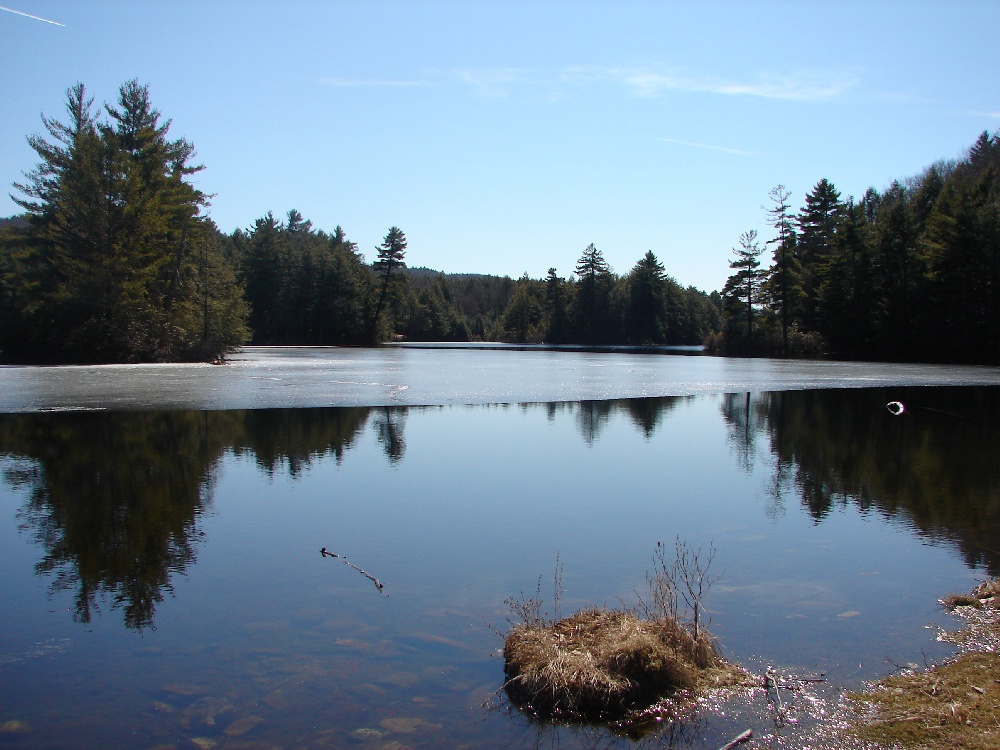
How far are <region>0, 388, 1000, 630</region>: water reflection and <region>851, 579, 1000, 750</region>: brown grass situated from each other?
9.89 ft

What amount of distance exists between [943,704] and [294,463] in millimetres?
10503

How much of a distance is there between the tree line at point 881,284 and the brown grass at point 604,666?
5683cm

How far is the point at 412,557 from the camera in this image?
311 inches

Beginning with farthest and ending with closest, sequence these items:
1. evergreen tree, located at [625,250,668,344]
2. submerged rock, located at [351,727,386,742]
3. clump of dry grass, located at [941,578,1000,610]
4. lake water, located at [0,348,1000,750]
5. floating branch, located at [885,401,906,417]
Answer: evergreen tree, located at [625,250,668,344], floating branch, located at [885,401,906,417], clump of dry grass, located at [941,578,1000,610], lake water, located at [0,348,1000,750], submerged rock, located at [351,727,386,742]

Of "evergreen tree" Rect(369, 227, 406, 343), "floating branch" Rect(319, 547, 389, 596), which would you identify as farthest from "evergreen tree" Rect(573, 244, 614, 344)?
"floating branch" Rect(319, 547, 389, 596)

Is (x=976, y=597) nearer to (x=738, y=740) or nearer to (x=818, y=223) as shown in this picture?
(x=738, y=740)

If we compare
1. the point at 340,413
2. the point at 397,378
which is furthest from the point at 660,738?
the point at 397,378

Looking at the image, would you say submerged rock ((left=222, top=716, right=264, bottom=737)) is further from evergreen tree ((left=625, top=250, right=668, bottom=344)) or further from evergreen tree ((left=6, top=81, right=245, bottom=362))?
evergreen tree ((left=625, top=250, right=668, bottom=344))

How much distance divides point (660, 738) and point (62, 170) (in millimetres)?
50350

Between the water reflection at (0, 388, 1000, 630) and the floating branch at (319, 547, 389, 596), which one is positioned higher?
the water reflection at (0, 388, 1000, 630)

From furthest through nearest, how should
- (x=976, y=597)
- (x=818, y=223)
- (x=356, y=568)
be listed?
(x=818, y=223), (x=356, y=568), (x=976, y=597)

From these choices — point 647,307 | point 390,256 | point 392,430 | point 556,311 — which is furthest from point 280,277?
point 392,430

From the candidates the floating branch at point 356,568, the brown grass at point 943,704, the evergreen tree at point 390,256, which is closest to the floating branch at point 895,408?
the brown grass at point 943,704

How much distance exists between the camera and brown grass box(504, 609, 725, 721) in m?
4.83
